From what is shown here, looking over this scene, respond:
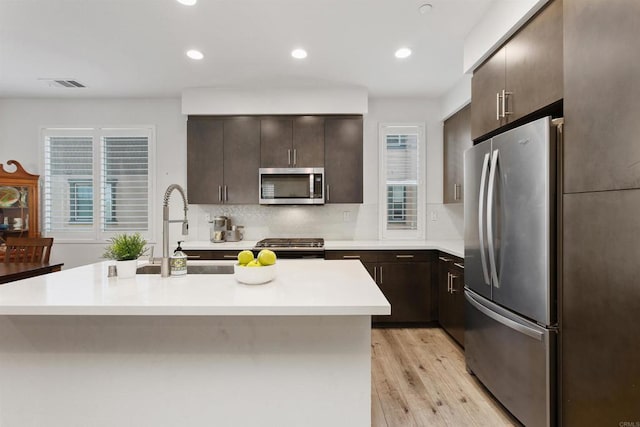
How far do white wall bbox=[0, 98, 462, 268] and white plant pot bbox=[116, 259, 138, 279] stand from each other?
7.63 feet

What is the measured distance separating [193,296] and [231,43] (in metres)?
2.24

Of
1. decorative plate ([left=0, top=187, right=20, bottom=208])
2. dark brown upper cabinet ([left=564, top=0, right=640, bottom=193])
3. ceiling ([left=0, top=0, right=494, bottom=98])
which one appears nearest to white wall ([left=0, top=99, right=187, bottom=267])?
ceiling ([left=0, top=0, right=494, bottom=98])

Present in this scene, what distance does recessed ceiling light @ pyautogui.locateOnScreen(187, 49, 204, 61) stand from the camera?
9.26ft

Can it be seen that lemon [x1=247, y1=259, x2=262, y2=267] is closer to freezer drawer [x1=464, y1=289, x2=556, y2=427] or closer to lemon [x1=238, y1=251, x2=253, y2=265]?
lemon [x1=238, y1=251, x2=253, y2=265]

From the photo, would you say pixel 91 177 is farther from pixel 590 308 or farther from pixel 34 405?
pixel 590 308

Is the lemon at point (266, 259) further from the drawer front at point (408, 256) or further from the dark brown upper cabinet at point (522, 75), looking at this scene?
the drawer front at point (408, 256)

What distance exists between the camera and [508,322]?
73.0 inches

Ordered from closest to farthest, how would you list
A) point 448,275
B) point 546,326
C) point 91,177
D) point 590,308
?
point 590,308
point 546,326
point 448,275
point 91,177

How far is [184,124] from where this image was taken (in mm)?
4027

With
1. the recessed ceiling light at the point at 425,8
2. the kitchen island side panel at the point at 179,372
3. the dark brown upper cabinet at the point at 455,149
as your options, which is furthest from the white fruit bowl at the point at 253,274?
the dark brown upper cabinet at the point at 455,149

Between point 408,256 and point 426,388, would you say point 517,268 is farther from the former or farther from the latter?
point 408,256

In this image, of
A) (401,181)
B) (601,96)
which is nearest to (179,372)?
(601,96)

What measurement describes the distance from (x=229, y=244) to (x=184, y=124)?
171cm

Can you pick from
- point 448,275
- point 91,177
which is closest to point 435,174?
point 448,275
